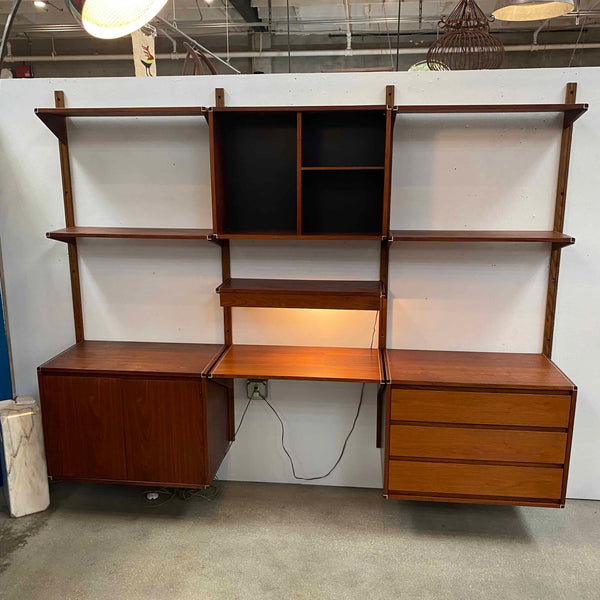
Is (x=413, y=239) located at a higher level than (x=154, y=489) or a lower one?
higher

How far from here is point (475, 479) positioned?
2.30m

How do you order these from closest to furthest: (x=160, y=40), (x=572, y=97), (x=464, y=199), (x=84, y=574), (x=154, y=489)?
(x=84, y=574) < (x=572, y=97) < (x=464, y=199) < (x=154, y=489) < (x=160, y=40)

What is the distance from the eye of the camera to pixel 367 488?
9.32 feet

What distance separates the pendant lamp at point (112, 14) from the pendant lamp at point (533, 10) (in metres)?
2.22

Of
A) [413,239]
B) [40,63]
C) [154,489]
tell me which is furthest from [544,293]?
[40,63]

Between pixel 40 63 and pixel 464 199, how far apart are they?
18.9ft

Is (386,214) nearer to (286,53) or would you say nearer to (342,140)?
(342,140)

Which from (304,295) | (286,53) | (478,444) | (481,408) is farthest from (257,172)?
(286,53)

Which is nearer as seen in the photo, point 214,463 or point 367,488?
point 214,463

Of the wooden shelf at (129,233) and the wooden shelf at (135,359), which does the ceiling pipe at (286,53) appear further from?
the wooden shelf at (135,359)

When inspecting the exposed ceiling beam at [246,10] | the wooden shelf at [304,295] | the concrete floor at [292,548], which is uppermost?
the exposed ceiling beam at [246,10]

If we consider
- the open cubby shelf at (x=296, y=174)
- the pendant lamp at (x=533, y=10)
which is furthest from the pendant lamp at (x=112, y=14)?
the pendant lamp at (x=533, y=10)

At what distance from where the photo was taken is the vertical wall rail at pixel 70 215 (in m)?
2.60

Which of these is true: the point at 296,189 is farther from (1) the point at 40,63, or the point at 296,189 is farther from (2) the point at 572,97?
(1) the point at 40,63
